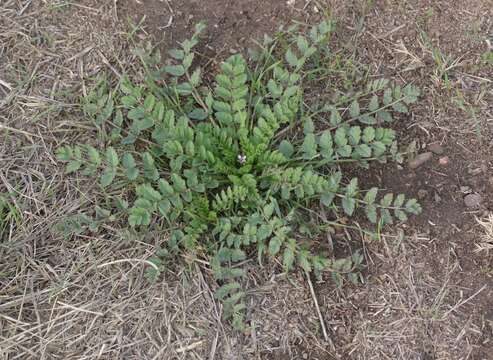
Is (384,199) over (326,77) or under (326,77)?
under

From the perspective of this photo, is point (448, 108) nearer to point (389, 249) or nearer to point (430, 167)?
point (430, 167)

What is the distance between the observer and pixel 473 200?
2.23 metres

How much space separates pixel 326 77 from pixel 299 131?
10.6 inches

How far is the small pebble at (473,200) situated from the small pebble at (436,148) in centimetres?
21

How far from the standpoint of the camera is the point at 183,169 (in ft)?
7.29

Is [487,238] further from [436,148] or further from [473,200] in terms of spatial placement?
[436,148]

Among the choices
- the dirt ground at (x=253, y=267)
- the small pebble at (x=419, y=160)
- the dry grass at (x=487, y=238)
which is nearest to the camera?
the dirt ground at (x=253, y=267)

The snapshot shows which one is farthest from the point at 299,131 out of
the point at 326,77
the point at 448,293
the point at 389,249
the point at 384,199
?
the point at 448,293

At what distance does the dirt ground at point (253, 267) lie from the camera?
6.56 ft

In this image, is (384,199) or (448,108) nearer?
(384,199)

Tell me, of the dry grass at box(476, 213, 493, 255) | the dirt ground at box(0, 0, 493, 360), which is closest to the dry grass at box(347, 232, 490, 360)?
the dirt ground at box(0, 0, 493, 360)

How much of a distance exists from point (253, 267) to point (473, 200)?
891 millimetres

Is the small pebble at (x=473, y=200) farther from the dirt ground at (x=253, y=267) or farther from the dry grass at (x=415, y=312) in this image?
the dry grass at (x=415, y=312)

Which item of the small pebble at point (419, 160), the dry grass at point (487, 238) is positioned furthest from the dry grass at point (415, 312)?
the small pebble at point (419, 160)
